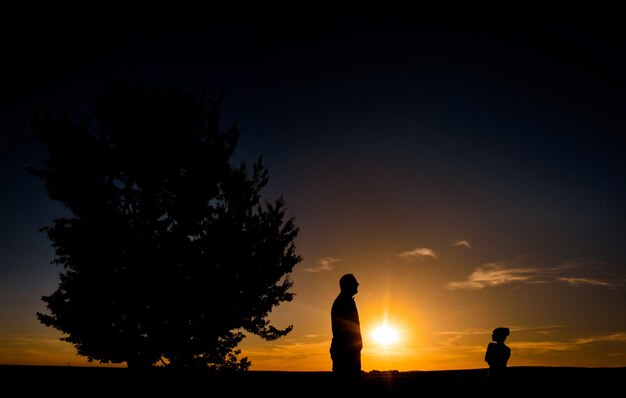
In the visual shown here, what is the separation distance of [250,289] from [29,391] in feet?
23.9

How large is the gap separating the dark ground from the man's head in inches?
100

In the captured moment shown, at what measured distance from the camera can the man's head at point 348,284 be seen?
260 inches

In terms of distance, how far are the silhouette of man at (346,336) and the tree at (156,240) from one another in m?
8.56

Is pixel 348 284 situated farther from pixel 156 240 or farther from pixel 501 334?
pixel 156 240

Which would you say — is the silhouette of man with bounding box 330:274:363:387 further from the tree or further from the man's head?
the tree

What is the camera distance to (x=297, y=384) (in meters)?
10.4

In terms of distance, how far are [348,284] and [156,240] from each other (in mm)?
9764

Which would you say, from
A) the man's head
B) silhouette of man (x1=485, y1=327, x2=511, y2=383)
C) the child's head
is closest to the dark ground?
silhouette of man (x1=485, y1=327, x2=511, y2=383)

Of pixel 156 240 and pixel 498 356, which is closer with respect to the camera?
pixel 498 356

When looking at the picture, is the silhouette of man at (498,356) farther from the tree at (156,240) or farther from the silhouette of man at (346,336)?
the tree at (156,240)

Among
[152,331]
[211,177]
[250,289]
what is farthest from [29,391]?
[211,177]

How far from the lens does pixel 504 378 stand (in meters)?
7.13

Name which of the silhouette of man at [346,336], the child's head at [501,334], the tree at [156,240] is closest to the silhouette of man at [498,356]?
the child's head at [501,334]

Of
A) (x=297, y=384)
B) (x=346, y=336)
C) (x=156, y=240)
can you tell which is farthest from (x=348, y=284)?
(x=156, y=240)
